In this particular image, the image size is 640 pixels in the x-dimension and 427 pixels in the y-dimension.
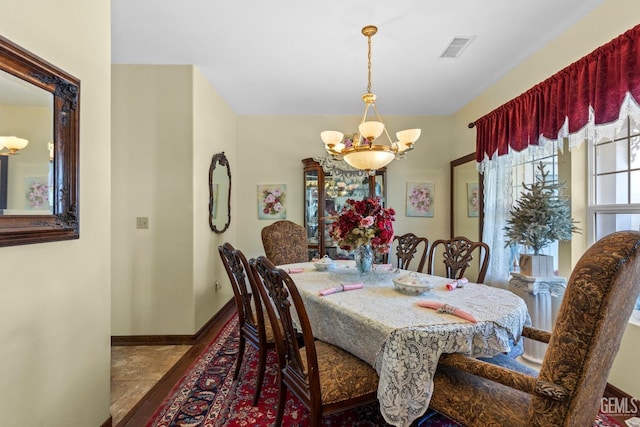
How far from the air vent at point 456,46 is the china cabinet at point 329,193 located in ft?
5.51

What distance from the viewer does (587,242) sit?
2270 millimetres

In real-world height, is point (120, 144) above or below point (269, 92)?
below

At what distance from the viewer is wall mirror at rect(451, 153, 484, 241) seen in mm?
3615

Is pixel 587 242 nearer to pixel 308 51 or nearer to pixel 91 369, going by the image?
pixel 308 51

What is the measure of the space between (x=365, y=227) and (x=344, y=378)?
0.90 m

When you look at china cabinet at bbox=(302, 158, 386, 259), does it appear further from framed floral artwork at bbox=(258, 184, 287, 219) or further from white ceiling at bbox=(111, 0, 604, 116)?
white ceiling at bbox=(111, 0, 604, 116)

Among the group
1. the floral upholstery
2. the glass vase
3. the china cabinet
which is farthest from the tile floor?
the china cabinet

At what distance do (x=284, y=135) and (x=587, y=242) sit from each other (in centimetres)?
356

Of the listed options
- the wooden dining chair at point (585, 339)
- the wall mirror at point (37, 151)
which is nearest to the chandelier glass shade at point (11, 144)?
the wall mirror at point (37, 151)

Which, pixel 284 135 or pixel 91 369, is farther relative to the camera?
pixel 284 135

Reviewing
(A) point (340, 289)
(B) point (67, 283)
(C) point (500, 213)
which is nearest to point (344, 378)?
(A) point (340, 289)

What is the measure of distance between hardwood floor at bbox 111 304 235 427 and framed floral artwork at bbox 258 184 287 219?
5.83ft

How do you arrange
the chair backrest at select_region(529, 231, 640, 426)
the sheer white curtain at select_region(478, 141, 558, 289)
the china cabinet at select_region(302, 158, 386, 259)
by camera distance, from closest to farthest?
the chair backrest at select_region(529, 231, 640, 426), the sheer white curtain at select_region(478, 141, 558, 289), the china cabinet at select_region(302, 158, 386, 259)

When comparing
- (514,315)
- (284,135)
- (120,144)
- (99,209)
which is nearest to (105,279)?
(99,209)
